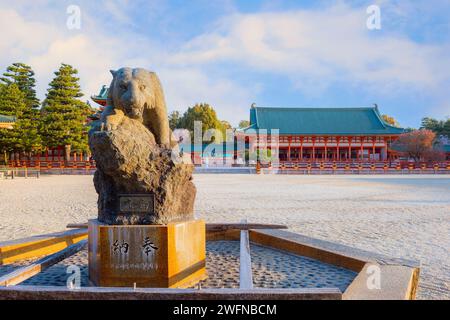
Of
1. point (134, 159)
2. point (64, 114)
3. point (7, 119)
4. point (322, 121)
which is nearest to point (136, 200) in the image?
point (134, 159)

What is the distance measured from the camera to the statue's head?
3393 mm

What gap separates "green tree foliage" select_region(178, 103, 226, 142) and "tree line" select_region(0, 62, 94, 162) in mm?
13660

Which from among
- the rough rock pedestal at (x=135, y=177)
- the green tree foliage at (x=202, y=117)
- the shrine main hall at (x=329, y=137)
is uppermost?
the green tree foliage at (x=202, y=117)

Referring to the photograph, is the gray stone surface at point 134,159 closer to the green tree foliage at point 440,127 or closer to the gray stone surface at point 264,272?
the gray stone surface at point 264,272

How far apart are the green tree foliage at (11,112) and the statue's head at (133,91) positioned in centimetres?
3222

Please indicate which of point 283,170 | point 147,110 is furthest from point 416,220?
point 283,170

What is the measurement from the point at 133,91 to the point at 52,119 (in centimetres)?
3194

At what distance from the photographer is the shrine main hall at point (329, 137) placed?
→ 1569 inches

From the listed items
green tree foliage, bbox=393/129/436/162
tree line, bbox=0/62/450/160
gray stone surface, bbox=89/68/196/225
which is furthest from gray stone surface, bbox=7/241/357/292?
green tree foliage, bbox=393/129/436/162

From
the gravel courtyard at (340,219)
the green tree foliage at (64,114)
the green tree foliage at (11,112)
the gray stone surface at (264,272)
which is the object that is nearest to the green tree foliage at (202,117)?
→ the green tree foliage at (64,114)

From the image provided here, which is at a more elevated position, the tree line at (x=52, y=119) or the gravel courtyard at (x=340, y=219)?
the tree line at (x=52, y=119)

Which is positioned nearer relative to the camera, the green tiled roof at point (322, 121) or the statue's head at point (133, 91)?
the statue's head at point (133, 91)

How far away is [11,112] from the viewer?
32656mm

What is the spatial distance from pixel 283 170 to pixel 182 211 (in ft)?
103
